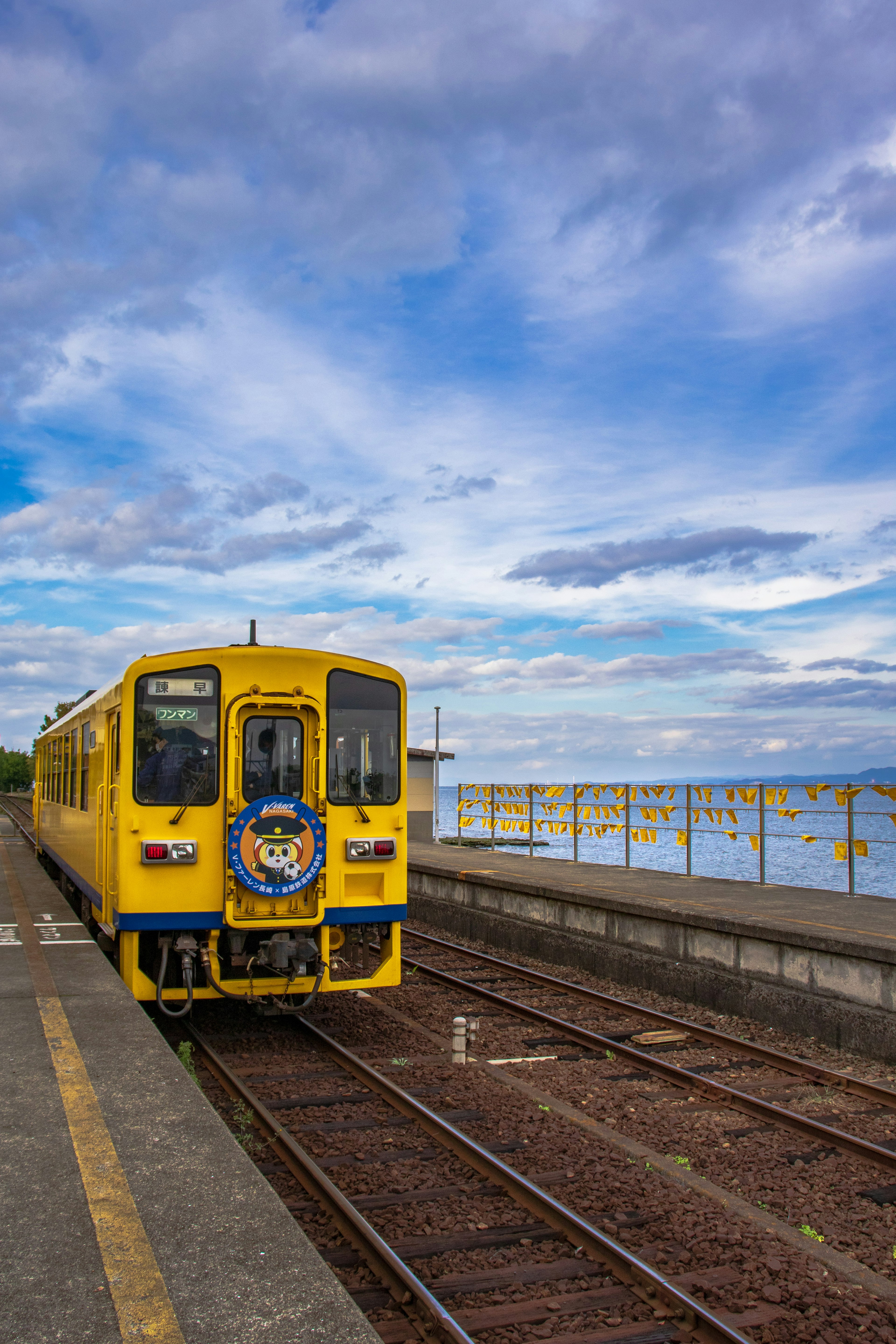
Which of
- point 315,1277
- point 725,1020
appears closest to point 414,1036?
point 725,1020

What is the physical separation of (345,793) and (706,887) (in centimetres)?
736

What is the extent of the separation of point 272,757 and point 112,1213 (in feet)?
14.2

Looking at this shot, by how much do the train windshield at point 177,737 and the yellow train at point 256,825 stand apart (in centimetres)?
1

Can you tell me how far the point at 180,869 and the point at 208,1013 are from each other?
2.56 meters

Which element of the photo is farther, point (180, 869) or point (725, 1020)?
point (725, 1020)

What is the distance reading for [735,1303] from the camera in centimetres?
427

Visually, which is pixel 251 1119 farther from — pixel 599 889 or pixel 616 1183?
pixel 599 889

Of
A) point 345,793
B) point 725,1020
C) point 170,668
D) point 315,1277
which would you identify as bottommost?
point 725,1020

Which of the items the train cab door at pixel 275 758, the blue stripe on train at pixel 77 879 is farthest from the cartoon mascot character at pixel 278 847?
the blue stripe on train at pixel 77 879

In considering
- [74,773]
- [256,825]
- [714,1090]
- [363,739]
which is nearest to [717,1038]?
[714,1090]

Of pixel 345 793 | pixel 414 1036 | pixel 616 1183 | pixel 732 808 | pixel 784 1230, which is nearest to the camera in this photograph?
pixel 784 1230

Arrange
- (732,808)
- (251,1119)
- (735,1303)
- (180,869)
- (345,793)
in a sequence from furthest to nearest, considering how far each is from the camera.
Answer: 1. (732,808)
2. (345,793)
3. (180,869)
4. (251,1119)
5. (735,1303)

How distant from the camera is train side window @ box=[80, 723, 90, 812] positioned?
34.2ft

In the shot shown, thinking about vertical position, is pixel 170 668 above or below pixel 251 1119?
above
